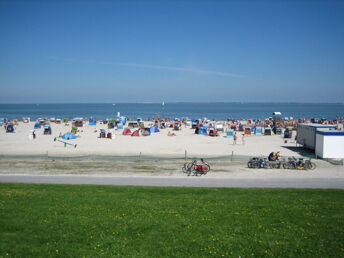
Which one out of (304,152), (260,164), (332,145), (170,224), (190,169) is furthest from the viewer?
(304,152)

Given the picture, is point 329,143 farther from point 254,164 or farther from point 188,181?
point 188,181

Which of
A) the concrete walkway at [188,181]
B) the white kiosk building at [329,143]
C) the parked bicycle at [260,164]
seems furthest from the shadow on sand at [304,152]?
the concrete walkway at [188,181]

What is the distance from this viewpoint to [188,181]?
1778 centimetres

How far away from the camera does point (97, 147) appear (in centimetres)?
3653

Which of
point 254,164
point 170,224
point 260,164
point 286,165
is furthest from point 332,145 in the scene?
point 170,224

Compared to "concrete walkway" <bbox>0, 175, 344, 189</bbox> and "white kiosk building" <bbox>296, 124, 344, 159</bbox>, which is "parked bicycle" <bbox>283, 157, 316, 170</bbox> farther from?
"white kiosk building" <bbox>296, 124, 344, 159</bbox>

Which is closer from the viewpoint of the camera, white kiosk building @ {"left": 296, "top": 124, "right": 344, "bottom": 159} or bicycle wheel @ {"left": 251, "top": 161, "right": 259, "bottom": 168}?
bicycle wheel @ {"left": 251, "top": 161, "right": 259, "bottom": 168}

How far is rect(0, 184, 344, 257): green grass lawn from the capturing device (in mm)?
7312

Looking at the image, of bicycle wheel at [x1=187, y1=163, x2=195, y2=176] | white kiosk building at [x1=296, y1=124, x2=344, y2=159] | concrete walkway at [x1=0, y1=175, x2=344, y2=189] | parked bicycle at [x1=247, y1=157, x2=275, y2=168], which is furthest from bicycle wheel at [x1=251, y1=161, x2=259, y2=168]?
white kiosk building at [x1=296, y1=124, x2=344, y2=159]

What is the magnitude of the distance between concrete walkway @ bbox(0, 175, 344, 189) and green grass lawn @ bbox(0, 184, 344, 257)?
3327 mm

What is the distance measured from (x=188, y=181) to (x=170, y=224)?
347 inches

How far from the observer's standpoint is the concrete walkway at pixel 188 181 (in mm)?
16625

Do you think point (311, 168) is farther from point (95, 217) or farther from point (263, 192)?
point (95, 217)

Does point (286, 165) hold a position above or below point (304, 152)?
above
